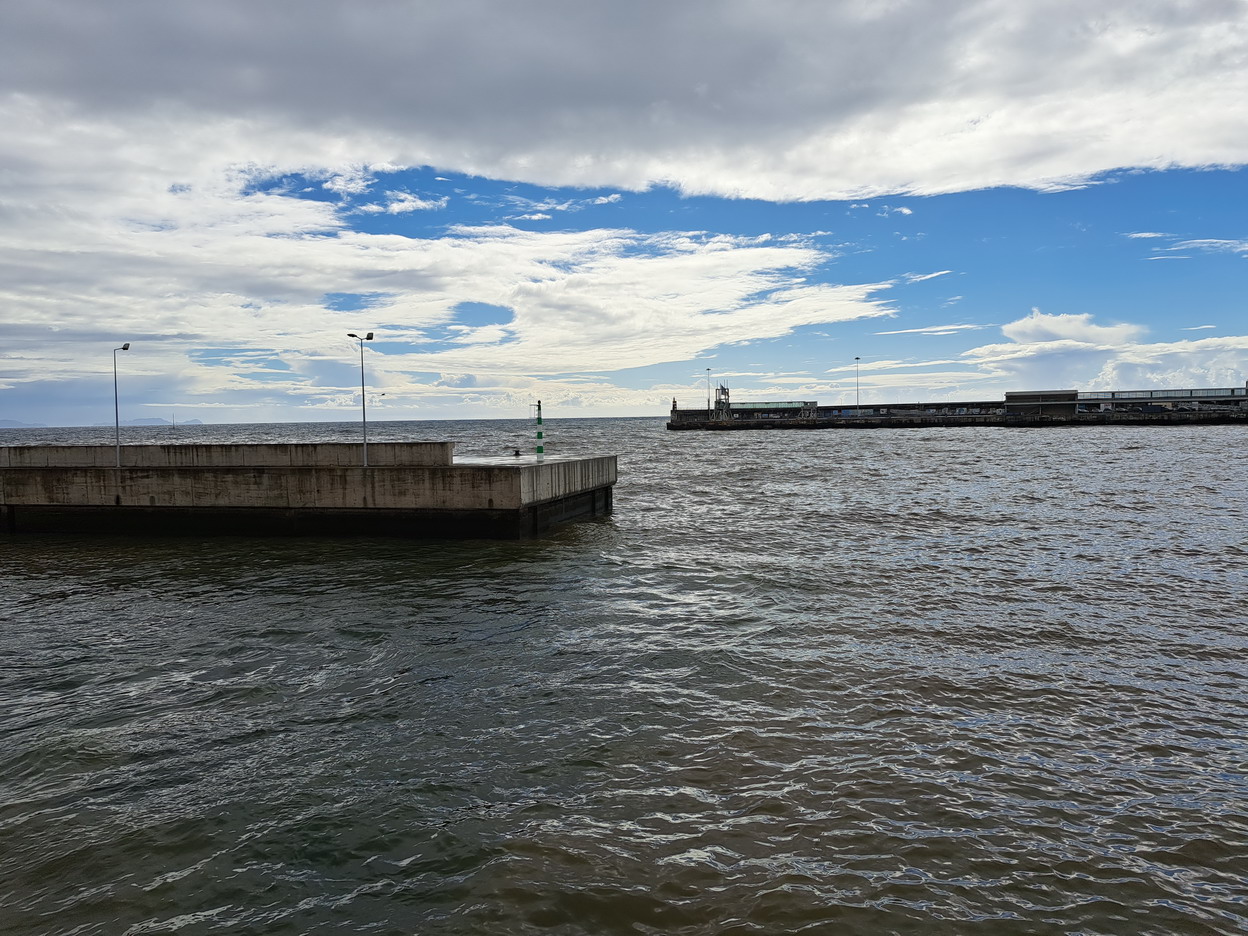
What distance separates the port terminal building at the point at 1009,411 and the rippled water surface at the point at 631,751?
127042 mm

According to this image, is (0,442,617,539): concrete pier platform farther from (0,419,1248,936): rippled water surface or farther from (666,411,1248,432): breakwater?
(666,411,1248,432): breakwater

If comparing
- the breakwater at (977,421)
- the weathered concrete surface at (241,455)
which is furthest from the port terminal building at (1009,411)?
the weathered concrete surface at (241,455)

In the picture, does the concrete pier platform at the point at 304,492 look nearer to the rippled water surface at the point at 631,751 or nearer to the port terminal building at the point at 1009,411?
the rippled water surface at the point at 631,751

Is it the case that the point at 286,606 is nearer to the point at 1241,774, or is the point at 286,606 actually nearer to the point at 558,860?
the point at 558,860

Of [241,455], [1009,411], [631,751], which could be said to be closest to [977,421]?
[1009,411]

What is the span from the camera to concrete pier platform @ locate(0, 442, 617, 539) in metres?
19.7

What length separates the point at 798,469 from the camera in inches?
1850

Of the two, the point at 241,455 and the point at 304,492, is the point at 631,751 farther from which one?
the point at 241,455

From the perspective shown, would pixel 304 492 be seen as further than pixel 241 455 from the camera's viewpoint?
Result: No

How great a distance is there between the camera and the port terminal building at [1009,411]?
121688 millimetres

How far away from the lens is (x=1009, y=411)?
13262 cm

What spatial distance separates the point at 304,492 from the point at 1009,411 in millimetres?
137086

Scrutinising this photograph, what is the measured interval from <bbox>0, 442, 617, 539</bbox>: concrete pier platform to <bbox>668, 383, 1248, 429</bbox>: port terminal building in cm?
12295

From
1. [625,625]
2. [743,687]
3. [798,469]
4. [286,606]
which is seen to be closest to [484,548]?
[286,606]
